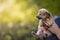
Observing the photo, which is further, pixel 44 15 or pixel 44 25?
pixel 44 15

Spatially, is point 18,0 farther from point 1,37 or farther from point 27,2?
point 1,37

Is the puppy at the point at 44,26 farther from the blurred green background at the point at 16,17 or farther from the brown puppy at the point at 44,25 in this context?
the blurred green background at the point at 16,17

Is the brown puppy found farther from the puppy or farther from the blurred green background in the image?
the blurred green background

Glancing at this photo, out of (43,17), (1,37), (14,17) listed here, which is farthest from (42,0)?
(43,17)

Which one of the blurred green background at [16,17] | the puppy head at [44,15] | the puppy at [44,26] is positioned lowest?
the puppy at [44,26]

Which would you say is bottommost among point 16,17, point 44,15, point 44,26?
point 44,26

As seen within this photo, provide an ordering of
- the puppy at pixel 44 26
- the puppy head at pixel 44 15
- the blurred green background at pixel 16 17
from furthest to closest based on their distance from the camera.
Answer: the blurred green background at pixel 16 17 → the puppy head at pixel 44 15 → the puppy at pixel 44 26

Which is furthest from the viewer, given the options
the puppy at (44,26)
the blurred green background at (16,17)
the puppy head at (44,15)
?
the blurred green background at (16,17)

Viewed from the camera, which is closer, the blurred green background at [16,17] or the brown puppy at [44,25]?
the brown puppy at [44,25]

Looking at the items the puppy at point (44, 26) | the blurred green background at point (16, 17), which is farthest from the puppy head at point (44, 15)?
the blurred green background at point (16, 17)

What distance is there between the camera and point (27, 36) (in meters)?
2.98

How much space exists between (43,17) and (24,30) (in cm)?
181

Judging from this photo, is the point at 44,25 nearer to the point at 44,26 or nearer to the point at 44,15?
the point at 44,26

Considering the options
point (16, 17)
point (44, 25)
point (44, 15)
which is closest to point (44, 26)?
point (44, 25)
